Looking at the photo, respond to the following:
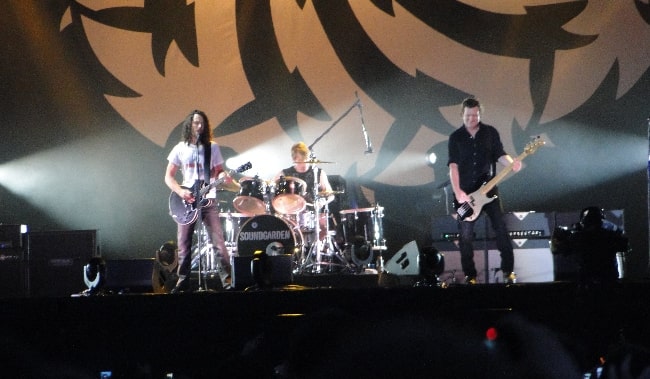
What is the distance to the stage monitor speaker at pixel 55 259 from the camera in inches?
364

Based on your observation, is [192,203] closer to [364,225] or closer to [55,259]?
[55,259]

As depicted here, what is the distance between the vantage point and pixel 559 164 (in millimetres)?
10625

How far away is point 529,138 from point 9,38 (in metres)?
7.25

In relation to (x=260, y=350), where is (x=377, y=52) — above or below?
above

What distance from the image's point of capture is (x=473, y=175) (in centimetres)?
817

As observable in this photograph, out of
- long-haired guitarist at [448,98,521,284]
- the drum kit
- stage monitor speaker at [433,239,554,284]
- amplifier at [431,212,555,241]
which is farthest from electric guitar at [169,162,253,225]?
stage monitor speaker at [433,239,554,284]

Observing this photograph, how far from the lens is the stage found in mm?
3615

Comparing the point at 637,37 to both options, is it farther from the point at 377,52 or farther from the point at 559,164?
the point at 377,52

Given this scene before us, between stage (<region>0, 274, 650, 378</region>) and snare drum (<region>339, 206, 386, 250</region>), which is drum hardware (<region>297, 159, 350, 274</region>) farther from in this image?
stage (<region>0, 274, 650, 378</region>)

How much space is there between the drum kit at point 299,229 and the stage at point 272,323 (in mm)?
5940

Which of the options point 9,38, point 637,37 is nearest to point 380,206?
point 637,37

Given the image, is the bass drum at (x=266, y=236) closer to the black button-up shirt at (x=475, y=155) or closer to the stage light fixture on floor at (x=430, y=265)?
the black button-up shirt at (x=475, y=155)

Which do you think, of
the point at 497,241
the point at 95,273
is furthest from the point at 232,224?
the point at 95,273

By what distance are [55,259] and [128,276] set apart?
3502 mm
